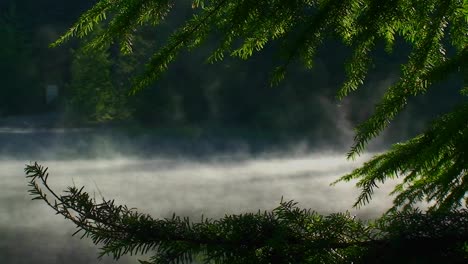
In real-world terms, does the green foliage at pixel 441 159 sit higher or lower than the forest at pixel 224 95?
lower

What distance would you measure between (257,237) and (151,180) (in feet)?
39.8

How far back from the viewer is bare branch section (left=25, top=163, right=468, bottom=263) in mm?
1352

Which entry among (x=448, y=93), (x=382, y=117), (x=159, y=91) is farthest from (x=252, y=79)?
(x=382, y=117)

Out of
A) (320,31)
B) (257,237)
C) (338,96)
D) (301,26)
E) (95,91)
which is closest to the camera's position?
(257,237)

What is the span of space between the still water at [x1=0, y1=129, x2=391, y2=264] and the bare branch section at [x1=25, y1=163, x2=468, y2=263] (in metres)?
2.75

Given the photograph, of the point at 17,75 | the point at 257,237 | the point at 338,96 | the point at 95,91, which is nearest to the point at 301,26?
the point at 338,96

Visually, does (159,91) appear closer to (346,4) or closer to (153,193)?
(153,193)

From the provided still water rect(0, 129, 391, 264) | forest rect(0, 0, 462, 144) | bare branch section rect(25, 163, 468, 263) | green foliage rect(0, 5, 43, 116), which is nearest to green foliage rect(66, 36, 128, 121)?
forest rect(0, 0, 462, 144)

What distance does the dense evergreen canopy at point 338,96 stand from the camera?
4.52ft

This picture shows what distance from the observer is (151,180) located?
43.9ft

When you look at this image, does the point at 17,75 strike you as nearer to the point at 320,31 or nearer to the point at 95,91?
the point at 95,91

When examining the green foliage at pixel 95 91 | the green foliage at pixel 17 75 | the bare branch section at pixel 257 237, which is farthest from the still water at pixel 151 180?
the green foliage at pixel 17 75

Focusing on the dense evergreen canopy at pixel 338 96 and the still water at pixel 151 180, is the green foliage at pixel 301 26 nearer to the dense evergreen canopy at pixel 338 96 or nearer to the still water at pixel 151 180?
the dense evergreen canopy at pixel 338 96

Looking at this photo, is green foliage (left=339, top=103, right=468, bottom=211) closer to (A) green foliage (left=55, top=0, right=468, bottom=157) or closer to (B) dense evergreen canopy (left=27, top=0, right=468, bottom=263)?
→ (B) dense evergreen canopy (left=27, top=0, right=468, bottom=263)
